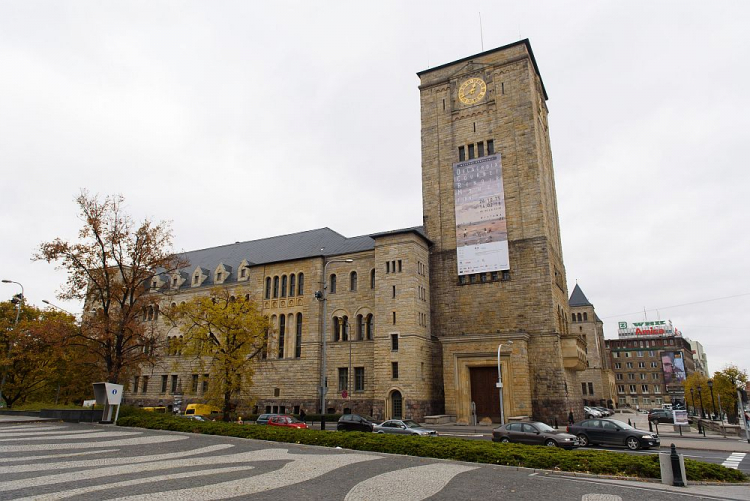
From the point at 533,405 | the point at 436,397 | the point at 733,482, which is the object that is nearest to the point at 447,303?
the point at 436,397

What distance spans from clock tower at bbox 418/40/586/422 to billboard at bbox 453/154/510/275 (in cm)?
10

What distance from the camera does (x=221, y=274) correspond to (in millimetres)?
59844

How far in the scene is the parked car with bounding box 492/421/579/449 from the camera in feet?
70.8

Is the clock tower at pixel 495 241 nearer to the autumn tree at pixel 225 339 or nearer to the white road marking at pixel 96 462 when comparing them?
the autumn tree at pixel 225 339

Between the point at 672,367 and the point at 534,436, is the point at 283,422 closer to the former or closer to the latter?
the point at 534,436

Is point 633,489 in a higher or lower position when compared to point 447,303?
lower

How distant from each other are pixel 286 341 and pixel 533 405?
81.1 feet

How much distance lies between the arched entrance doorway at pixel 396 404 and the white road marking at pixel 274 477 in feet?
78.2

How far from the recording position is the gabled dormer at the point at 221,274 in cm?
5938

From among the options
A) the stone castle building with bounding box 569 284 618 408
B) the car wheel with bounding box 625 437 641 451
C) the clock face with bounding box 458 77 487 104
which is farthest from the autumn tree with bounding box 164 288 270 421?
the stone castle building with bounding box 569 284 618 408

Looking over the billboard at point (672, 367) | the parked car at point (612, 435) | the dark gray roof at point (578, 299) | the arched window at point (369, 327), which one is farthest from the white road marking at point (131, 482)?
the billboard at point (672, 367)

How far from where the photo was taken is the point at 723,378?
61.8 metres

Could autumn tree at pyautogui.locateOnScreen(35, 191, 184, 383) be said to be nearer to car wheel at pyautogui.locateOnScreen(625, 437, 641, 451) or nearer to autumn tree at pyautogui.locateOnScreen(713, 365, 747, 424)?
car wheel at pyautogui.locateOnScreen(625, 437, 641, 451)

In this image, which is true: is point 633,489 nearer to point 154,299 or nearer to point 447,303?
point 154,299
